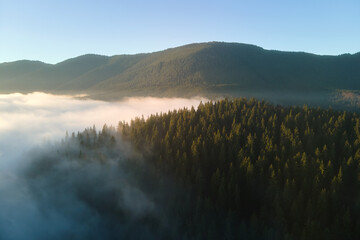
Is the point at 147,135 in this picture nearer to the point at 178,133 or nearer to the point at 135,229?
the point at 178,133

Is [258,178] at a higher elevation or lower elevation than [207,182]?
higher

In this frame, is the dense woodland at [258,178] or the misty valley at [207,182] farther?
the misty valley at [207,182]

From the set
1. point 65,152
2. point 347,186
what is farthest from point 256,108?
point 65,152

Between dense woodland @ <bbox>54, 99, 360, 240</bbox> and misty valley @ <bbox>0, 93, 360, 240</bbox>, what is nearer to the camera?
dense woodland @ <bbox>54, 99, 360, 240</bbox>

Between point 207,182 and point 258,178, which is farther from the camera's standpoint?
point 207,182
